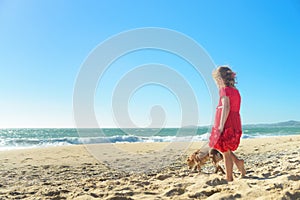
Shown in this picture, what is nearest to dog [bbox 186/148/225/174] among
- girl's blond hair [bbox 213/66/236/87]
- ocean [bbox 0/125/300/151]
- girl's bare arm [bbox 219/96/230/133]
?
girl's bare arm [bbox 219/96/230/133]

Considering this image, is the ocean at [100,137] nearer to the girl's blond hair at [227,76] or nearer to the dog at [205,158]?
the dog at [205,158]

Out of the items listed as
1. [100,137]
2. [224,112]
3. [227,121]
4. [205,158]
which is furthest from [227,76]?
[100,137]

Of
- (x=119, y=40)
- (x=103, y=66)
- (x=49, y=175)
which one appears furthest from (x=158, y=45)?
(x=49, y=175)

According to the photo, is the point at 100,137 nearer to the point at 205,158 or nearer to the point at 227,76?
the point at 205,158

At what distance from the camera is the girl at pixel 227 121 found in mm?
3965

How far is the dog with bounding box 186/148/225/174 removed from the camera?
14.7ft

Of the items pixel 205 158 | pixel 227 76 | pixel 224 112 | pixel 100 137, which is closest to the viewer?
pixel 224 112

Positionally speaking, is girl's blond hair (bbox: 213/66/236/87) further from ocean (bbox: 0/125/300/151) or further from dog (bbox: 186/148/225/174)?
ocean (bbox: 0/125/300/151)

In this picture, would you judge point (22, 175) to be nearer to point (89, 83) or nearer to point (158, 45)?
point (89, 83)

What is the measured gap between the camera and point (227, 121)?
402 cm

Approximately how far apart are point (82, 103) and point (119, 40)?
6.04 ft

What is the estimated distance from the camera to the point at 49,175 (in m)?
6.04

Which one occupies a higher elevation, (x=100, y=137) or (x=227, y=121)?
(x=227, y=121)

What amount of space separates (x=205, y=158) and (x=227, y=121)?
1.09 metres
